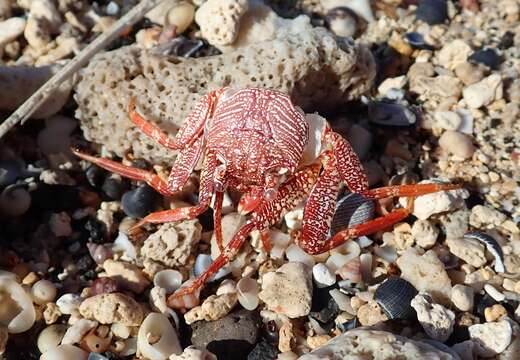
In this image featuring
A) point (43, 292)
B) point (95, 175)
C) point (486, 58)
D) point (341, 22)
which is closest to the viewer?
point (43, 292)

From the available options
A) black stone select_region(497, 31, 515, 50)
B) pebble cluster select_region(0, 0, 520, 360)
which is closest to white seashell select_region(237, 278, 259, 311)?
pebble cluster select_region(0, 0, 520, 360)

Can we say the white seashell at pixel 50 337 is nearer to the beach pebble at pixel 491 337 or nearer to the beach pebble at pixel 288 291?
the beach pebble at pixel 288 291

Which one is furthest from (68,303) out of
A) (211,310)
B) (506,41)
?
(506,41)

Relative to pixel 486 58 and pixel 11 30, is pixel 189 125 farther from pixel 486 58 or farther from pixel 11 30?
pixel 486 58

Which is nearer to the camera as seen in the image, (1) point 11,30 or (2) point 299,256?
(2) point 299,256

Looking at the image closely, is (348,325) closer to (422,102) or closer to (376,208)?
(376,208)

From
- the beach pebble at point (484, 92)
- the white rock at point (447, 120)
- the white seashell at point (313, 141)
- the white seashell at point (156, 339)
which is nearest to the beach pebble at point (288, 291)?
the white seashell at point (156, 339)
